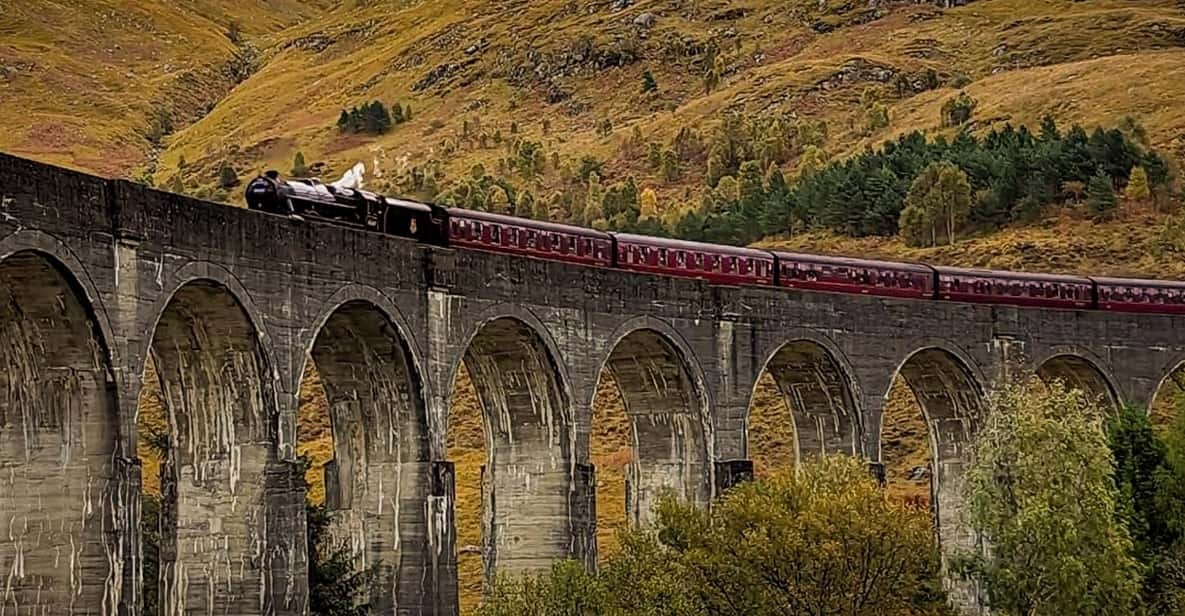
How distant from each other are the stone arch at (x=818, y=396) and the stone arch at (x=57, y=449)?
24161 millimetres

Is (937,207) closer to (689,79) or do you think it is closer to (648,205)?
(648,205)

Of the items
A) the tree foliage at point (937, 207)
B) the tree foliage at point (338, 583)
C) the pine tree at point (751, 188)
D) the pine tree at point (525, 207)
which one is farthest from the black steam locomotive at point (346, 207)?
the pine tree at point (525, 207)

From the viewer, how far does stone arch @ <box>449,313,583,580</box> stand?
4669 centimetres

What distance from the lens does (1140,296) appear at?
62.7 m

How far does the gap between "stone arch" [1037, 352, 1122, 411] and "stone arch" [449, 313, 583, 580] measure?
18700 mm

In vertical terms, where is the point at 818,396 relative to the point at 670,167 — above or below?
below

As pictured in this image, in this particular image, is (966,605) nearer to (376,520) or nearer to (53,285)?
(376,520)

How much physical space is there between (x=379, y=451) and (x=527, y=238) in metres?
7.48

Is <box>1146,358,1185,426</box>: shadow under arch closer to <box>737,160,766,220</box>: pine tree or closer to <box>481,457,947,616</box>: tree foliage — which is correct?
<box>481,457,947,616</box>: tree foliage

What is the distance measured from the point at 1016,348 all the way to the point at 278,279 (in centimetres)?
2682

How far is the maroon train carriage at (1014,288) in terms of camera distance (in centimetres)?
5844

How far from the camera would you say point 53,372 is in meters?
33.8

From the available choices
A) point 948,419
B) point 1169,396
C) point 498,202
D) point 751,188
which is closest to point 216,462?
point 948,419

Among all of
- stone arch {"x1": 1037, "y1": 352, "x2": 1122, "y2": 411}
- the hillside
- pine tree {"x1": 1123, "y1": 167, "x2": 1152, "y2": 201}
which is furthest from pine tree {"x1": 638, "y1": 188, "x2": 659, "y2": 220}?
stone arch {"x1": 1037, "y1": 352, "x2": 1122, "y2": 411}
